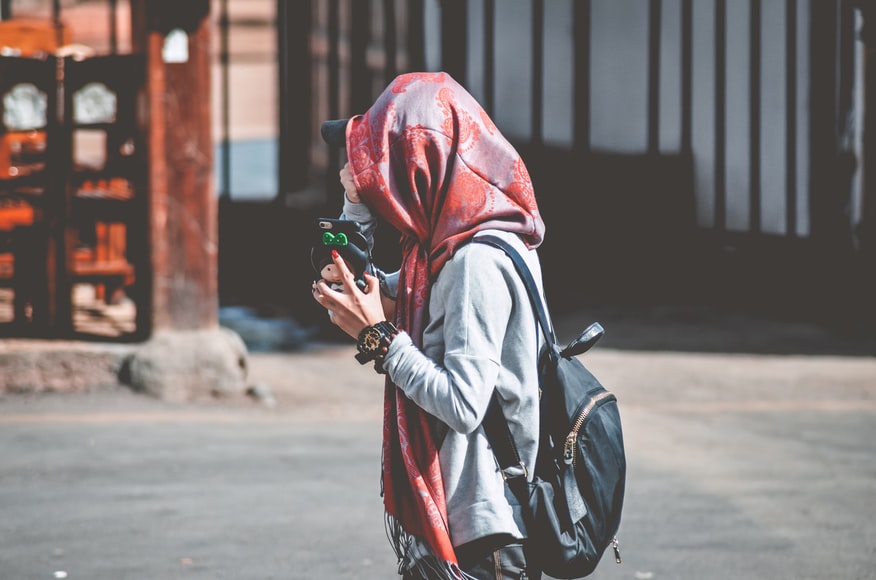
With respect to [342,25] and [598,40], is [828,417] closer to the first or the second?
[598,40]

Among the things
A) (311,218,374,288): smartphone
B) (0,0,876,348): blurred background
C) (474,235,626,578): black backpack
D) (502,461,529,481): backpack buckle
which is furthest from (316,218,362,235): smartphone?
(0,0,876,348): blurred background

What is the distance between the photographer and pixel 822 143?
10719 mm

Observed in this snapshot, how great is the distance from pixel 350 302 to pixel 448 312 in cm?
22

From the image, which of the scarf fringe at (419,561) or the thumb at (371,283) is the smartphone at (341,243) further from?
the scarf fringe at (419,561)

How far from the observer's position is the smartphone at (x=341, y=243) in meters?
2.80

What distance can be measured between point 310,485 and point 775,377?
406 centimetres

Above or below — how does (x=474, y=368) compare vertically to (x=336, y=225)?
below

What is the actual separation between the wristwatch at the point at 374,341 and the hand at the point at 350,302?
21 mm

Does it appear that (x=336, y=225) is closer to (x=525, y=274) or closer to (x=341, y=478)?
(x=525, y=274)

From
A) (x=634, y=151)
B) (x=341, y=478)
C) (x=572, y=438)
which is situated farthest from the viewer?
(x=634, y=151)

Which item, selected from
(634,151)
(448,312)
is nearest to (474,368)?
(448,312)

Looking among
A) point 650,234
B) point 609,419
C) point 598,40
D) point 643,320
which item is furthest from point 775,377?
point 609,419

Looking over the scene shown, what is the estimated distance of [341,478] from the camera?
6.46 m

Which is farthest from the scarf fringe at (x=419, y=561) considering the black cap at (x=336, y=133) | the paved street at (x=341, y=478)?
the paved street at (x=341, y=478)
